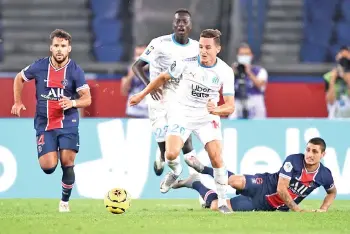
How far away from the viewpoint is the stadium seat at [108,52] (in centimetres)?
2200

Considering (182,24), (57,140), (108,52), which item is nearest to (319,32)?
(108,52)

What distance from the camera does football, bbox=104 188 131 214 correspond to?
39.8ft

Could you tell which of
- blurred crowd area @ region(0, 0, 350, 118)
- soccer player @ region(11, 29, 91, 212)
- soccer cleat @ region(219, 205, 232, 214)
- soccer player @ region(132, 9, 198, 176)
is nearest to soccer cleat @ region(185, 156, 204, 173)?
soccer player @ region(132, 9, 198, 176)

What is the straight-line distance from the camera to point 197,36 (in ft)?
68.0

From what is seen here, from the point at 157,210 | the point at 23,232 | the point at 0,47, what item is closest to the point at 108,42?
the point at 0,47

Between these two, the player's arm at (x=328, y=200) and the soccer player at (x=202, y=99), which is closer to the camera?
the soccer player at (x=202, y=99)

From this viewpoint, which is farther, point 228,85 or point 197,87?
point 197,87

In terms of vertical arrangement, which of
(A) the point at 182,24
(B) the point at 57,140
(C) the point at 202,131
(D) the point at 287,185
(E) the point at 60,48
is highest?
(A) the point at 182,24

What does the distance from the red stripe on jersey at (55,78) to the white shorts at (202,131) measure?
51.0 inches

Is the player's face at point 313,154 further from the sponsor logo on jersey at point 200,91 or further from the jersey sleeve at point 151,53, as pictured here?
the jersey sleeve at point 151,53

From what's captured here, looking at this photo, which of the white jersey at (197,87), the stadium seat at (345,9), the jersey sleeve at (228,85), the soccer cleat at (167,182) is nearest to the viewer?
the jersey sleeve at (228,85)

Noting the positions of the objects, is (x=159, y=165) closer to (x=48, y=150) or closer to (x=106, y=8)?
(x=48, y=150)

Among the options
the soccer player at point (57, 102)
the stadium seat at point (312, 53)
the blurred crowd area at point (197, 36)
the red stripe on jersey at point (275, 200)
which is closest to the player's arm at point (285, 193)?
the red stripe on jersey at point (275, 200)

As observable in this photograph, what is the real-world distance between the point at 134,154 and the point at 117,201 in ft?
11.2
